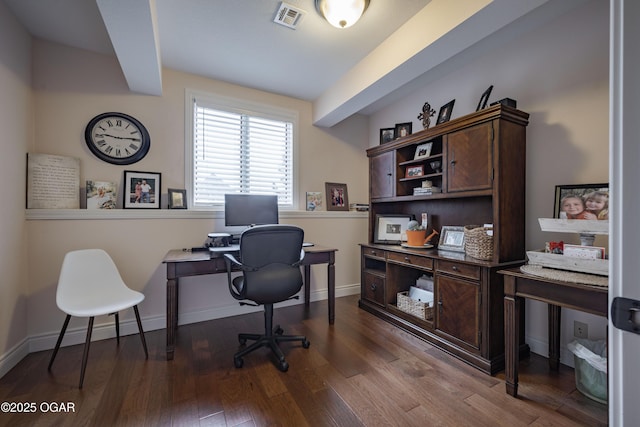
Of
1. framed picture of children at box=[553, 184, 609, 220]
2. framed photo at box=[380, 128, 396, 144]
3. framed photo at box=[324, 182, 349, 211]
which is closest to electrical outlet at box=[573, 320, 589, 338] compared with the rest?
framed picture of children at box=[553, 184, 609, 220]

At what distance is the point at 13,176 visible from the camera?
1989mm

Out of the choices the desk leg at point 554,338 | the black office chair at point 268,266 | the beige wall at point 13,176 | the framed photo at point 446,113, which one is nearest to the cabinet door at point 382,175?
the framed photo at point 446,113

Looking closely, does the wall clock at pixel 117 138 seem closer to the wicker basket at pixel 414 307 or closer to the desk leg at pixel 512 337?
the wicker basket at pixel 414 307

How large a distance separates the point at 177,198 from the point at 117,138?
2.40 feet

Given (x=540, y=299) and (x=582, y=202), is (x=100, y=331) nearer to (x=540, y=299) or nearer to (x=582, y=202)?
(x=540, y=299)

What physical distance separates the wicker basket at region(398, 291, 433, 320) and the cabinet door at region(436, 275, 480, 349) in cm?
17

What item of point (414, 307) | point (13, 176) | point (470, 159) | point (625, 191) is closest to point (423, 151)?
point (470, 159)

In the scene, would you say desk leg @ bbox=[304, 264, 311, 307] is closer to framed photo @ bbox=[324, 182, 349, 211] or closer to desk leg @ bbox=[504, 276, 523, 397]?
framed photo @ bbox=[324, 182, 349, 211]

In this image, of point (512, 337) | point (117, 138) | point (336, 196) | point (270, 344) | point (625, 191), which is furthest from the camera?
point (336, 196)

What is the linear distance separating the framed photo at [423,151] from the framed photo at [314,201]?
127 centimetres

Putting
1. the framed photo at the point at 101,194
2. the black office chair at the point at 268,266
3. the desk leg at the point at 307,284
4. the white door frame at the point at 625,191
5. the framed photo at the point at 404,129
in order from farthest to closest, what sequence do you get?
the desk leg at the point at 307,284, the framed photo at the point at 404,129, the framed photo at the point at 101,194, the black office chair at the point at 268,266, the white door frame at the point at 625,191

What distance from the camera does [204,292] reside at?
9.30ft

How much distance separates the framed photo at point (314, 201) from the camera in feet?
11.4

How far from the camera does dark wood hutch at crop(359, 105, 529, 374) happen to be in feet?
6.43
